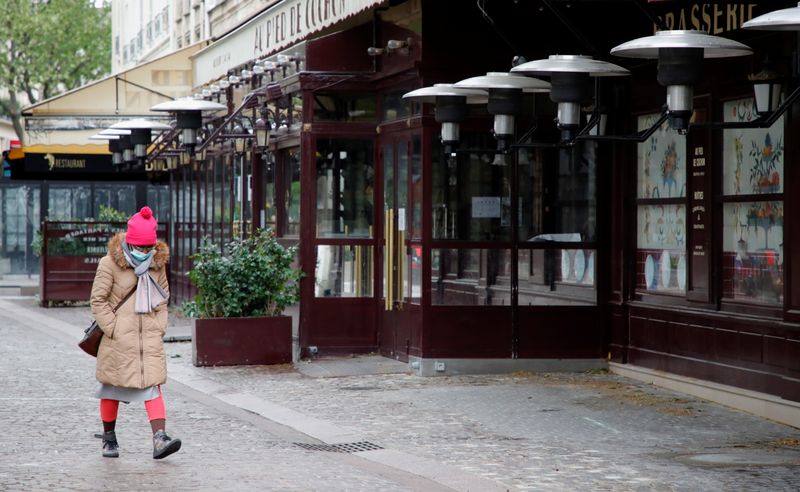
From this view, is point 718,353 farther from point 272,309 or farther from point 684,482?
point 272,309

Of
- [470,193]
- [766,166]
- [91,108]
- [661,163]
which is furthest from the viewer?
[91,108]

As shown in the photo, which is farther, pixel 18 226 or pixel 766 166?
pixel 18 226

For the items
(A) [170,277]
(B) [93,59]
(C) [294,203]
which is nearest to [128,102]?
(A) [170,277]

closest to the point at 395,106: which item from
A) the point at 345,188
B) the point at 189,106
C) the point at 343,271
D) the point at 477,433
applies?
the point at 345,188

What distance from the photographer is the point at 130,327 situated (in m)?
9.88

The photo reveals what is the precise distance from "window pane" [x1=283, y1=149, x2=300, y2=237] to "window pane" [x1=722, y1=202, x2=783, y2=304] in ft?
20.2

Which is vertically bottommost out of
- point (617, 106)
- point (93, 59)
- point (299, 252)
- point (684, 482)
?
point (684, 482)

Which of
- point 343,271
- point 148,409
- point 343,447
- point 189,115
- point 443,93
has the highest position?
point 189,115

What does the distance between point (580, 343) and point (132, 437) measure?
569cm

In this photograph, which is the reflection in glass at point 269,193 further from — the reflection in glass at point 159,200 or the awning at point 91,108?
the reflection in glass at point 159,200

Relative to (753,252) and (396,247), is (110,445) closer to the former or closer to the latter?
(753,252)

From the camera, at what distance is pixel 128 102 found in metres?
28.7

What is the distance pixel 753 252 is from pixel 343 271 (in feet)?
18.2

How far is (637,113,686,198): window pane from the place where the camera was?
44.8 feet
